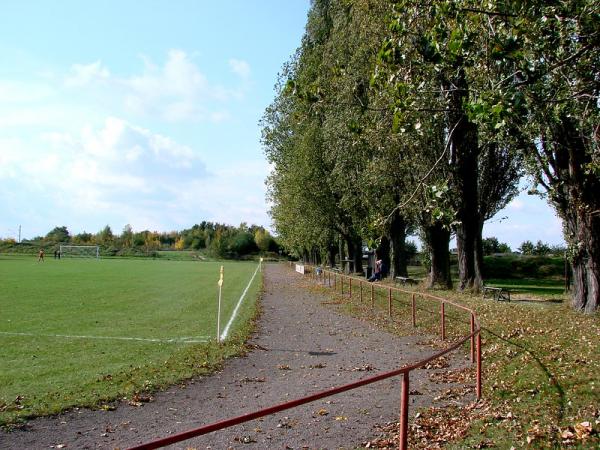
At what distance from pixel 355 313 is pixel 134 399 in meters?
13.6

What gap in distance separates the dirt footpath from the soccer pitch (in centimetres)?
77

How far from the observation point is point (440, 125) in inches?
891

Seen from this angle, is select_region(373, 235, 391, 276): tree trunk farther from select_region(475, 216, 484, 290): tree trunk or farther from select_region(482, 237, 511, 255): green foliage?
select_region(482, 237, 511, 255): green foliage

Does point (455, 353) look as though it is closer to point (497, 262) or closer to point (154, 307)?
point (154, 307)

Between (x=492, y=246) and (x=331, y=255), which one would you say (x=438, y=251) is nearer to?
(x=331, y=255)

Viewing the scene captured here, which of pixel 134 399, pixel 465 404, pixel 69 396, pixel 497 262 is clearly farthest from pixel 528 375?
pixel 497 262

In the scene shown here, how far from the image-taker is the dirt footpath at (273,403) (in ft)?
24.8

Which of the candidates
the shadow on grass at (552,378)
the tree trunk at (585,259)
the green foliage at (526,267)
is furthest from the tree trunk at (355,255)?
the shadow on grass at (552,378)

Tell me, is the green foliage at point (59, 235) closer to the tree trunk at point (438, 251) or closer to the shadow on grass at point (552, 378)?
the tree trunk at point (438, 251)

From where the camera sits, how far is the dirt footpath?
757 centimetres

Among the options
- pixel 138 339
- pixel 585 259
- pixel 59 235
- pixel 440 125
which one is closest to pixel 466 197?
pixel 440 125

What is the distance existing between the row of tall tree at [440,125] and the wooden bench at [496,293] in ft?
2.86

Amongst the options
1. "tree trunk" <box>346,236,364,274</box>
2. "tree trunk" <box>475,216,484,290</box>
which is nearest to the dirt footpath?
"tree trunk" <box>475,216,484,290</box>

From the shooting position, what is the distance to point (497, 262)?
54.3m
